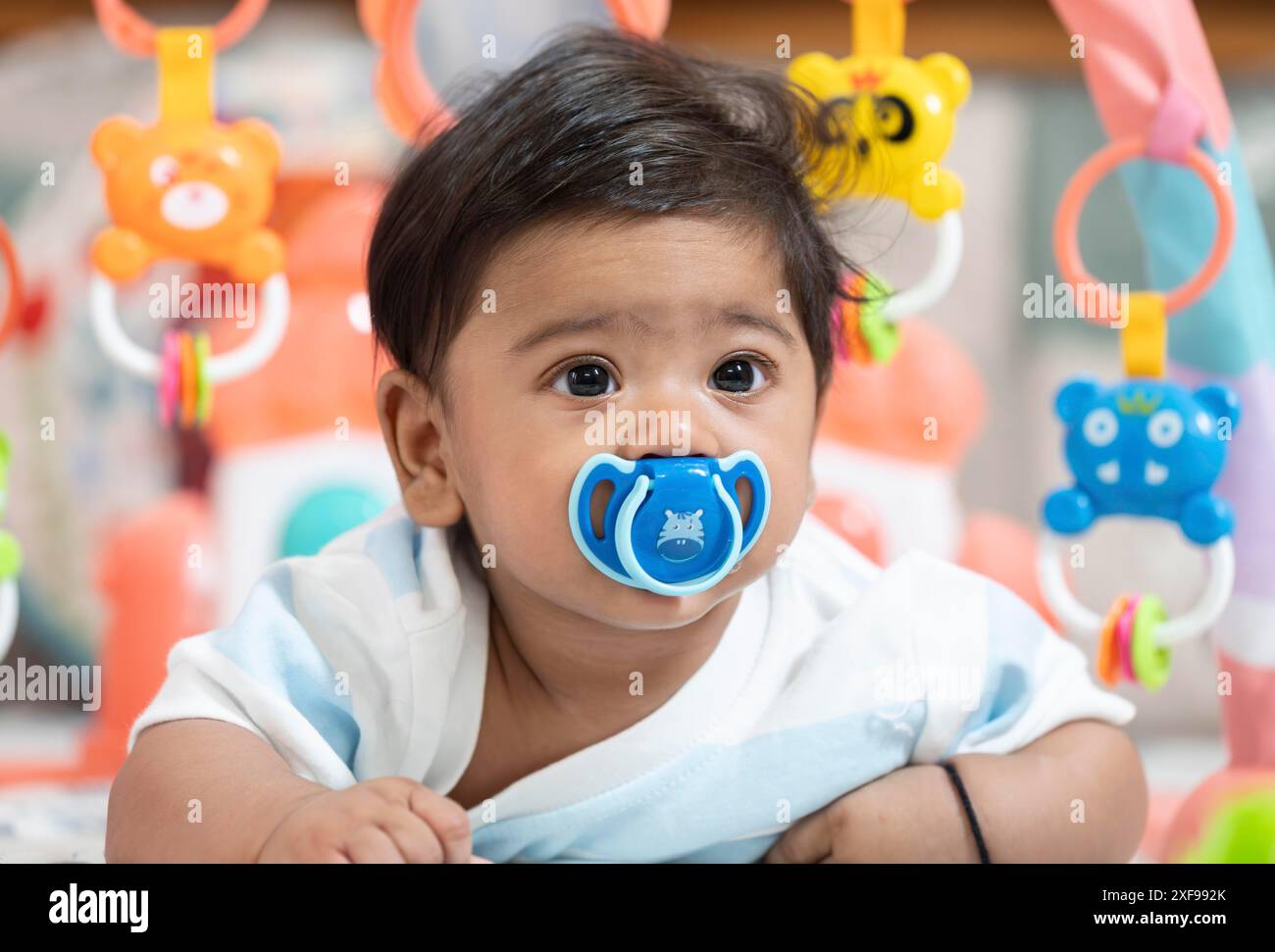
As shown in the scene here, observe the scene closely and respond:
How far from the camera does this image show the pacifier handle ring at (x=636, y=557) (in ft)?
1.90

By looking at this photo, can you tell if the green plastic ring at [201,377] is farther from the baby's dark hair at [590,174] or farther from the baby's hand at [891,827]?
the baby's hand at [891,827]

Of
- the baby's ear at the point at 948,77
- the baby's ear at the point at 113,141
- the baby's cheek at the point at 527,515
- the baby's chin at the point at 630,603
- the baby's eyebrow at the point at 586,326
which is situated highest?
the baby's ear at the point at 948,77

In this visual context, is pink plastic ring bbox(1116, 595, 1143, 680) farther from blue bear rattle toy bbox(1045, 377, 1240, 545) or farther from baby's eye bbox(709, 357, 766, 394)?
baby's eye bbox(709, 357, 766, 394)

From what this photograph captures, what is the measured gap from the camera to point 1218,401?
2.39 ft

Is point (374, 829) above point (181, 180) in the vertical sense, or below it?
below

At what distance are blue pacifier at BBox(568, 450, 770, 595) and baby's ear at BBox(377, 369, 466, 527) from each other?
0.13 m

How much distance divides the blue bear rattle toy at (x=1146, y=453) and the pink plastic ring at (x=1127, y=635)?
0.05m

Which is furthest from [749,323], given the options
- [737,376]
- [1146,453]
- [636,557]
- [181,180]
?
[181,180]

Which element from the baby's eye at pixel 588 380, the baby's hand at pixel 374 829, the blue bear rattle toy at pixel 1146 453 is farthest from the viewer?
the blue bear rattle toy at pixel 1146 453

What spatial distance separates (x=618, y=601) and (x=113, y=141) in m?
0.41

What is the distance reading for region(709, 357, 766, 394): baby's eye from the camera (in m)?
0.64

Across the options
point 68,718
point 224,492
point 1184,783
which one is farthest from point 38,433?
point 1184,783

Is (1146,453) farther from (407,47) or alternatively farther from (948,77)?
(407,47)

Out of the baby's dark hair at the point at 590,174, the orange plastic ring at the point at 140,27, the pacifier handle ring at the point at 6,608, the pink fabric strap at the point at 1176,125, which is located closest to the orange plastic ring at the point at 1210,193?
the pink fabric strap at the point at 1176,125
